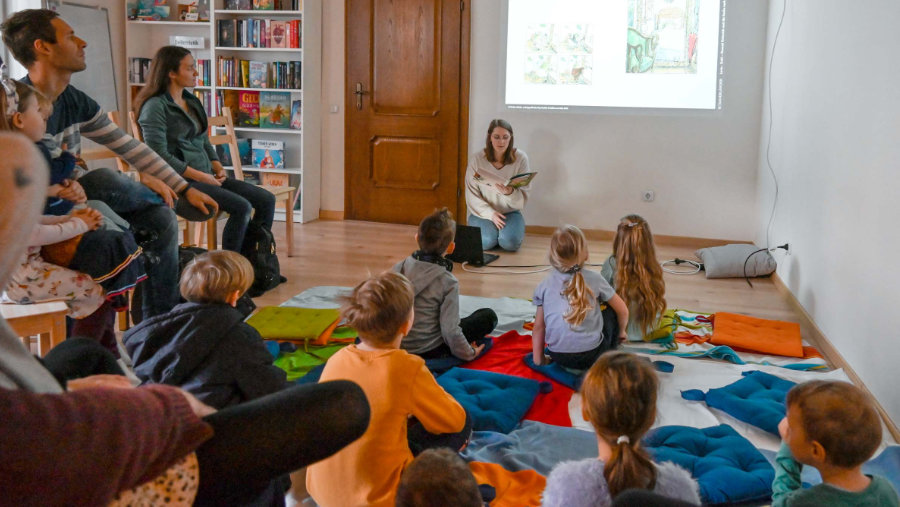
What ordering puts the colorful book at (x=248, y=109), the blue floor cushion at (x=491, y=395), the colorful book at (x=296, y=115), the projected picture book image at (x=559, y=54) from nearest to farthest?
the blue floor cushion at (x=491, y=395) → the projected picture book image at (x=559, y=54) → the colorful book at (x=296, y=115) → the colorful book at (x=248, y=109)

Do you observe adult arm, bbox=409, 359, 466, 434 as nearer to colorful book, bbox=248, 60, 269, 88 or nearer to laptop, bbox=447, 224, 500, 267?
laptop, bbox=447, 224, 500, 267

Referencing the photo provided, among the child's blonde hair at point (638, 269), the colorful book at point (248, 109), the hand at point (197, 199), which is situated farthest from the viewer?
the colorful book at point (248, 109)

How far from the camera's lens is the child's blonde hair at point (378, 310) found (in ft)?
6.50

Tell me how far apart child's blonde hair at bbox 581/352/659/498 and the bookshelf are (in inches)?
200

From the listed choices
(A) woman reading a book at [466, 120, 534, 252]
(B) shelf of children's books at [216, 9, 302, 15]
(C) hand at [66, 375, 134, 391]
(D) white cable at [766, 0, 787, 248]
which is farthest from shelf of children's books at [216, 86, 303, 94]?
(C) hand at [66, 375, 134, 391]

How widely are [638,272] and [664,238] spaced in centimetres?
275

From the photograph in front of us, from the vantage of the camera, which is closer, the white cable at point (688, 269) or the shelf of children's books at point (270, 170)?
the white cable at point (688, 269)

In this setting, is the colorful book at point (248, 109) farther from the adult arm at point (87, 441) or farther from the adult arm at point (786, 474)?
the adult arm at point (87, 441)

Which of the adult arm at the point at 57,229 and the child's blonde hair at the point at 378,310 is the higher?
the adult arm at the point at 57,229

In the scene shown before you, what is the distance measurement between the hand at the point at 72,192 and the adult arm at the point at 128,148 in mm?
431

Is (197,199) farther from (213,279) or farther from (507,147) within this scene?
(507,147)

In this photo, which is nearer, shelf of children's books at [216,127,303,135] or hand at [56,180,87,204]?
hand at [56,180,87,204]

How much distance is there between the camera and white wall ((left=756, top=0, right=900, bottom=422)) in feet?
9.07

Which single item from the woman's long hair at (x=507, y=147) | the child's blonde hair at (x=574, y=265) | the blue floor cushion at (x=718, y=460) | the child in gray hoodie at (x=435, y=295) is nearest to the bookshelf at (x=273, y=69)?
the woman's long hair at (x=507, y=147)
